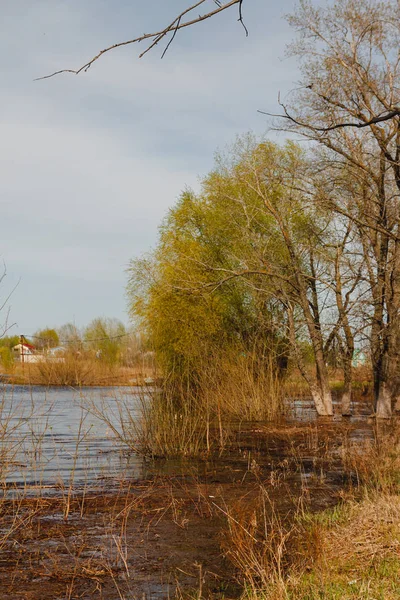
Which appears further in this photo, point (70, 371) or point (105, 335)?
point (105, 335)

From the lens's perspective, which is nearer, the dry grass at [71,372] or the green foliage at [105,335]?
the dry grass at [71,372]

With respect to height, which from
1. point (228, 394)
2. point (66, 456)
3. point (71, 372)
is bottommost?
point (66, 456)

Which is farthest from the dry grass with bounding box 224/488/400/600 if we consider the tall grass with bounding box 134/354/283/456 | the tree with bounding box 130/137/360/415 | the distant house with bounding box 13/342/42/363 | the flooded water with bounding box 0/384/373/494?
the tree with bounding box 130/137/360/415

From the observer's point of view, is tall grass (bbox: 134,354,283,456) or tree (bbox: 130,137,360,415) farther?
tree (bbox: 130,137,360,415)

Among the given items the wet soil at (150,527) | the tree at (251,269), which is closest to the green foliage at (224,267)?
the tree at (251,269)

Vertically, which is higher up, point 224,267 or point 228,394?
point 224,267

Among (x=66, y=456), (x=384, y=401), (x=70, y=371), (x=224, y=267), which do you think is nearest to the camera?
(x=66, y=456)

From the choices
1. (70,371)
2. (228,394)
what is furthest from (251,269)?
(70,371)

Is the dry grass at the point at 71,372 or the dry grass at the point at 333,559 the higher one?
the dry grass at the point at 71,372

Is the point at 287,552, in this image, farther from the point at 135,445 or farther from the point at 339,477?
the point at 135,445

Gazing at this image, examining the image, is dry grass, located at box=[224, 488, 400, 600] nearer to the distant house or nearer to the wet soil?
the wet soil

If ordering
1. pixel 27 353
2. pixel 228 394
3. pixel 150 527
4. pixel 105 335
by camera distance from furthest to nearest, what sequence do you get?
pixel 105 335, pixel 27 353, pixel 228 394, pixel 150 527

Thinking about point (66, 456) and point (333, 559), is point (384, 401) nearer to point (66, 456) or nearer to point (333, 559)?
point (66, 456)

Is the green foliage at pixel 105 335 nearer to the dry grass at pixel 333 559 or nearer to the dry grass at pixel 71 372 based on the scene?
the dry grass at pixel 71 372
